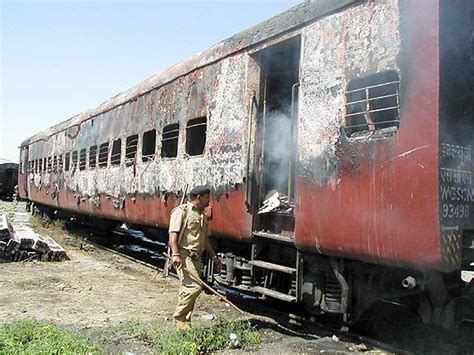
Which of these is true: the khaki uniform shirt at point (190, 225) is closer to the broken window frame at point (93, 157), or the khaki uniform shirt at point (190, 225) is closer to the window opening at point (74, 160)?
the broken window frame at point (93, 157)

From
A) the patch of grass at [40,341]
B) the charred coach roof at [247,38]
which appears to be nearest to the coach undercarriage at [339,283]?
the patch of grass at [40,341]

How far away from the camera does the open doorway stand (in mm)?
5551

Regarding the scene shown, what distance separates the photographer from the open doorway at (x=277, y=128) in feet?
18.2

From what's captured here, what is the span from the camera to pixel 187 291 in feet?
17.0

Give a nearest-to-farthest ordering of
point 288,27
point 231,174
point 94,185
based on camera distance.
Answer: point 288,27 → point 231,174 → point 94,185

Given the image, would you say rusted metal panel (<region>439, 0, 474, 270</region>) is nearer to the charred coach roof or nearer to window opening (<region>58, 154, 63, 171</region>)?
the charred coach roof

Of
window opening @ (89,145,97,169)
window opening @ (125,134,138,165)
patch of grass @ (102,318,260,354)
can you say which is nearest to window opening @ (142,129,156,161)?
window opening @ (125,134,138,165)

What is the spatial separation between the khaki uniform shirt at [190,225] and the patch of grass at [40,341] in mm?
1366

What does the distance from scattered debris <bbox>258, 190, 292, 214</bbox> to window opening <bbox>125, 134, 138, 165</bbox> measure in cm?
398

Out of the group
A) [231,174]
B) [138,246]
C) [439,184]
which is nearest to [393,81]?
[439,184]

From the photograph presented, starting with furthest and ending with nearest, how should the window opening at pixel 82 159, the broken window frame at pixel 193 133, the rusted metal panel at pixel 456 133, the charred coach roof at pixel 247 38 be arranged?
1. the window opening at pixel 82 159
2. the broken window frame at pixel 193 133
3. the charred coach roof at pixel 247 38
4. the rusted metal panel at pixel 456 133

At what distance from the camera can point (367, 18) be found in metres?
4.31

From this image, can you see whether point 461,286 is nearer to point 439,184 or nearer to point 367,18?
point 439,184

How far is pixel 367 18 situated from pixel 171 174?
13.2ft
